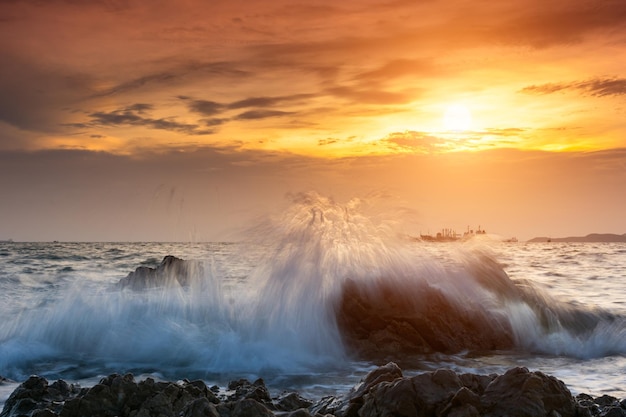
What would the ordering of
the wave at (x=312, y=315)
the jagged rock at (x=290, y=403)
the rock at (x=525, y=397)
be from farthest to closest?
the wave at (x=312, y=315) → the jagged rock at (x=290, y=403) → the rock at (x=525, y=397)

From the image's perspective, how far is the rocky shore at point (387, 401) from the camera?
5.09 m

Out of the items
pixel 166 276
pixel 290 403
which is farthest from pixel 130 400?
pixel 166 276

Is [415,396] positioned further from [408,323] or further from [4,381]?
[408,323]

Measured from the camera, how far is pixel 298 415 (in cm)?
508

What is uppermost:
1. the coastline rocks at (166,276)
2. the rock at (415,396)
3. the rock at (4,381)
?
the coastline rocks at (166,276)

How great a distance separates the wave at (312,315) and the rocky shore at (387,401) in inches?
153

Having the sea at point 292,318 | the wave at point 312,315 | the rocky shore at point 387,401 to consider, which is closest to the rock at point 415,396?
the rocky shore at point 387,401

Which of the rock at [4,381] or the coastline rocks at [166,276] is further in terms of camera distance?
the coastline rocks at [166,276]

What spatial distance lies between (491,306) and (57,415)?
901cm

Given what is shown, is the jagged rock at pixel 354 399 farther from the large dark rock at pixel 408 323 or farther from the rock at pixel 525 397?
the large dark rock at pixel 408 323

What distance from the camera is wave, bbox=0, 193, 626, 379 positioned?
10.6m

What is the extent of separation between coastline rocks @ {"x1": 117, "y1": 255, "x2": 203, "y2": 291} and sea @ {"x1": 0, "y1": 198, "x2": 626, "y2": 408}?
331 mm

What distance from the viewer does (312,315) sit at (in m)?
11.6

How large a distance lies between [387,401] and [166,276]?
1199 cm
